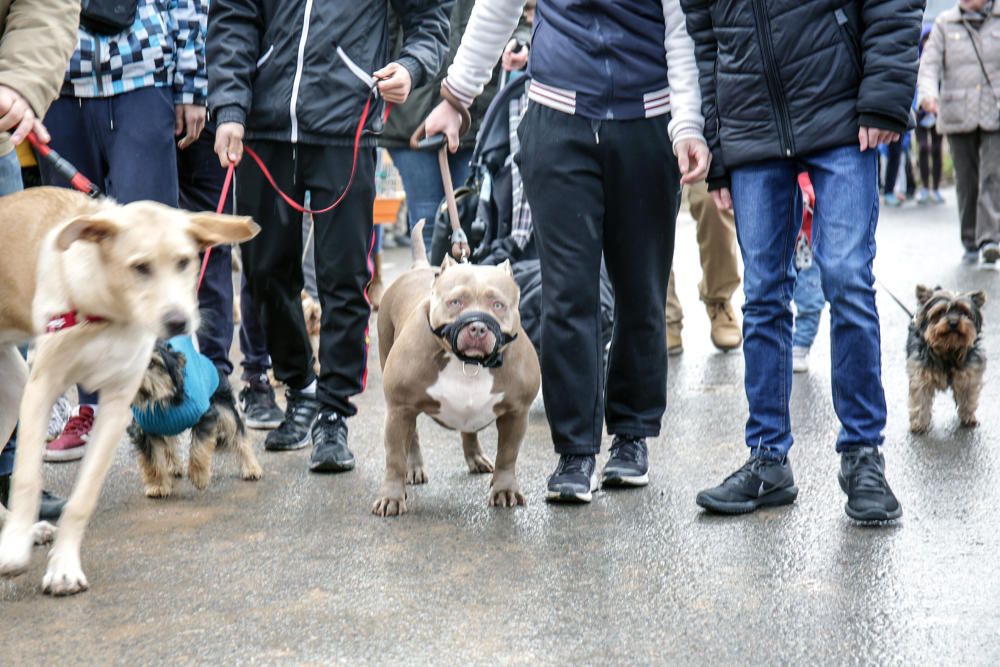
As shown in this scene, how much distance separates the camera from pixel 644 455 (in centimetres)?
538

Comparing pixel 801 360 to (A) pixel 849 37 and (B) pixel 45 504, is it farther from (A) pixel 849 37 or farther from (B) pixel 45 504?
(B) pixel 45 504

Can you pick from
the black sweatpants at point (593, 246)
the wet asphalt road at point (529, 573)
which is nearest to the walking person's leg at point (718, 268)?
the wet asphalt road at point (529, 573)

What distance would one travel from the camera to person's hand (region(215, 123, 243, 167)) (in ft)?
A: 18.1

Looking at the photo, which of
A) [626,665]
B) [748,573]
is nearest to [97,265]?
[626,665]

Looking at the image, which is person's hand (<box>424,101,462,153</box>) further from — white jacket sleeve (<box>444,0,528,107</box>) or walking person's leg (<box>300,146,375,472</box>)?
walking person's leg (<box>300,146,375,472</box>)

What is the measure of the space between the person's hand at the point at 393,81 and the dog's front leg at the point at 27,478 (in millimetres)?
2180

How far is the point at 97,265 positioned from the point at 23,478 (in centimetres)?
65

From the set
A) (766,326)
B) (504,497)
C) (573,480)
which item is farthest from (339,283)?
(766,326)

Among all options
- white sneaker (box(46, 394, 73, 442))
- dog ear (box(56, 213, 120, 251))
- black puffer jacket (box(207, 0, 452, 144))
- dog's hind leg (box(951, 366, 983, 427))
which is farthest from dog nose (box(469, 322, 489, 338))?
dog's hind leg (box(951, 366, 983, 427))

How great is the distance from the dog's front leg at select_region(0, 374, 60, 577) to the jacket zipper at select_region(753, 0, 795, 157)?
98.1 inches

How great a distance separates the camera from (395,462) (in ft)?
16.4

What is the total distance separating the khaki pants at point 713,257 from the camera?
8594mm

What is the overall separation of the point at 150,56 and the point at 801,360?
4154 mm

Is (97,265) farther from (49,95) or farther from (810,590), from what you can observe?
(810,590)
